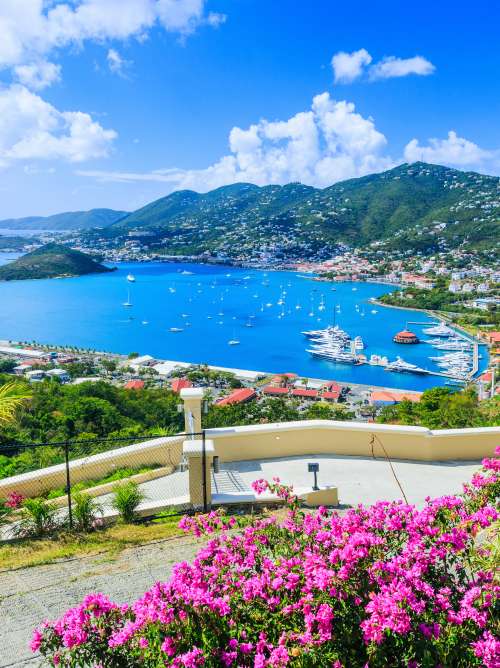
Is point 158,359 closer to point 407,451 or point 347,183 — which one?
point 407,451

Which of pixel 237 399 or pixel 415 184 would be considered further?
pixel 415 184

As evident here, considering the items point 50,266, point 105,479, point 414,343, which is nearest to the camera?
point 105,479

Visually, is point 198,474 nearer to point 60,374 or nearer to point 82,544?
point 82,544

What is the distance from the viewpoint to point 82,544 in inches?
141

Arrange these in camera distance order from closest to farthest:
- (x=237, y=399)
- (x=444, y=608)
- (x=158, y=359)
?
(x=444, y=608), (x=237, y=399), (x=158, y=359)

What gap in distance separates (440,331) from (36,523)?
52.5m

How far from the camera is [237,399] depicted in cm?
2811

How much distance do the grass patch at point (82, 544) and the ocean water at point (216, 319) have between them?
3641cm

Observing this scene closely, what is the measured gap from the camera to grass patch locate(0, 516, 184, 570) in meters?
3.38

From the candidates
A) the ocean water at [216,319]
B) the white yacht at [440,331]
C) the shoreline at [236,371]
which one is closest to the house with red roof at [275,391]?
the shoreline at [236,371]

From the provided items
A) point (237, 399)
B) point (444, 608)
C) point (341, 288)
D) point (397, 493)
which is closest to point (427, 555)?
point (444, 608)

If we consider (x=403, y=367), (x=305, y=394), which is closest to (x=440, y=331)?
(x=403, y=367)

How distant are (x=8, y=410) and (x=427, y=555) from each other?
3.27 meters

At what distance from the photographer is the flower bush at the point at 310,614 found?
173cm
